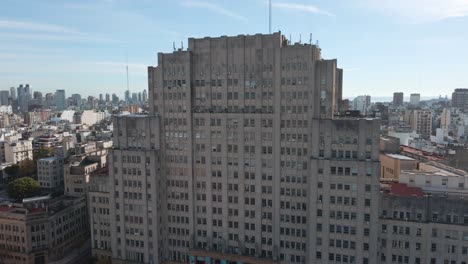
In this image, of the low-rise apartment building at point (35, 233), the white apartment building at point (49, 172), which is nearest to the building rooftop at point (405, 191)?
the low-rise apartment building at point (35, 233)

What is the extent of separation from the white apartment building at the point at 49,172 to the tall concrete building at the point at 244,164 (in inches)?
2695

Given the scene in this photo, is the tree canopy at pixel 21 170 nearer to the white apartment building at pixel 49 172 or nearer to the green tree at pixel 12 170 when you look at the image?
the green tree at pixel 12 170

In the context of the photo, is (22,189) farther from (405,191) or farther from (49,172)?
(405,191)

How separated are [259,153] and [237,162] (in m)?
6.55

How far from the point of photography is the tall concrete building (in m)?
80.0

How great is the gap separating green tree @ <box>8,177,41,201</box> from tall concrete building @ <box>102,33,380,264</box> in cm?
6018

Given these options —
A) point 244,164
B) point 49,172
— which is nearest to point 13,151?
point 49,172

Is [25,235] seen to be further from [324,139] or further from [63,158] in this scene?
[324,139]

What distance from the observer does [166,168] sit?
313 ft

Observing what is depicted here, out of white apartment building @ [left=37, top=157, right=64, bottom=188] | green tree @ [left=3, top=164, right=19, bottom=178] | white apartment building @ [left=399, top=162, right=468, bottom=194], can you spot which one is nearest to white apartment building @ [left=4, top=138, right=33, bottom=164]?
green tree @ [left=3, top=164, right=19, bottom=178]

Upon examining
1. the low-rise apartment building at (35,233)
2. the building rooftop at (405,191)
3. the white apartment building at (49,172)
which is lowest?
the low-rise apartment building at (35,233)

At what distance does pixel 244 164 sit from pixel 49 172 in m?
105

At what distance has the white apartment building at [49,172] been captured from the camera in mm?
149250

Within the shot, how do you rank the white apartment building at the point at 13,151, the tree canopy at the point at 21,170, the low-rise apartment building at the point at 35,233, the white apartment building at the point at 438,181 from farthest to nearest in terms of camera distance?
1. the white apartment building at the point at 13,151
2. the tree canopy at the point at 21,170
3. the low-rise apartment building at the point at 35,233
4. the white apartment building at the point at 438,181
